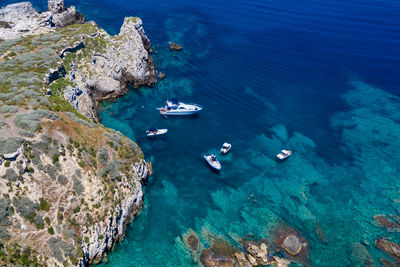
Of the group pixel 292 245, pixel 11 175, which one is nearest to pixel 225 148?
pixel 292 245

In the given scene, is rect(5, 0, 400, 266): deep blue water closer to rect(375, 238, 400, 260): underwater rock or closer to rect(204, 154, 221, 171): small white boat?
rect(375, 238, 400, 260): underwater rock

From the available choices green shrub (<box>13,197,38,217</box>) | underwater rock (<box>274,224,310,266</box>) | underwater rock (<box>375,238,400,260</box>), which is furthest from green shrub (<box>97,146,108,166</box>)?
underwater rock (<box>375,238,400,260</box>)

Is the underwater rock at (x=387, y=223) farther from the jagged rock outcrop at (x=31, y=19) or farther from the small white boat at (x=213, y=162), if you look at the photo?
the jagged rock outcrop at (x=31, y=19)

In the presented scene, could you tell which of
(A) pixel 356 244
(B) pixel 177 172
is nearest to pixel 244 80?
(B) pixel 177 172

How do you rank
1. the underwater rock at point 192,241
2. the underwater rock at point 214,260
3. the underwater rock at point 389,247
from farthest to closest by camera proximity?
the underwater rock at point 389,247 < the underwater rock at point 192,241 < the underwater rock at point 214,260

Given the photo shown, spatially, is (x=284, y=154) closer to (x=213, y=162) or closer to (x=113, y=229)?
(x=213, y=162)

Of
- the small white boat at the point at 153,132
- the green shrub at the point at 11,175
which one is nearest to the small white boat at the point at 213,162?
the small white boat at the point at 153,132

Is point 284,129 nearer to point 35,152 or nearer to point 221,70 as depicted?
point 221,70
